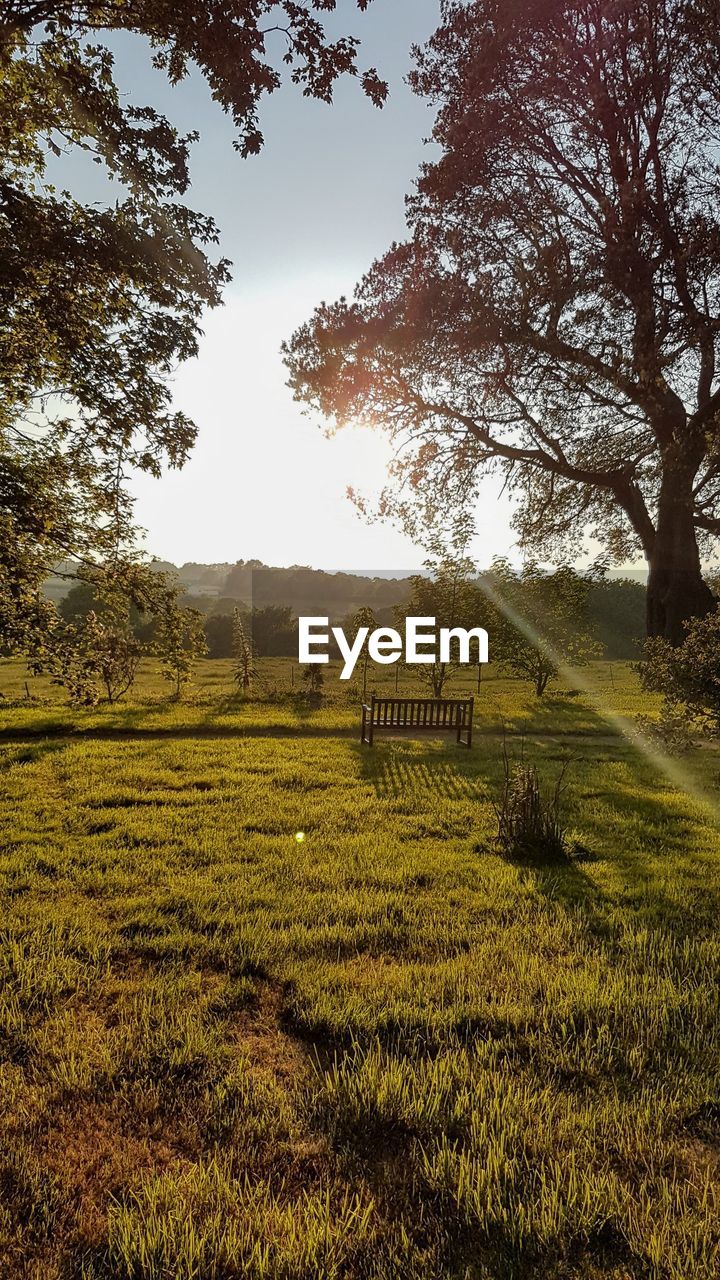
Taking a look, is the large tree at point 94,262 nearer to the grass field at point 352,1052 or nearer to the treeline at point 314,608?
the grass field at point 352,1052

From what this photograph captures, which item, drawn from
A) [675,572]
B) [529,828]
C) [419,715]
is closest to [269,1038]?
[529,828]

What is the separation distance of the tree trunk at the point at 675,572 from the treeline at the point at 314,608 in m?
15.7

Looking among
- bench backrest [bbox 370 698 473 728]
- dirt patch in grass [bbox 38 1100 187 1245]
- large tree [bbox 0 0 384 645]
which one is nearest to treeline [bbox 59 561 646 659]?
bench backrest [bbox 370 698 473 728]

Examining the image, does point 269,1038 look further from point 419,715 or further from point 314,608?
point 314,608

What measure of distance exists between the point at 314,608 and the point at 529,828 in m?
68.3

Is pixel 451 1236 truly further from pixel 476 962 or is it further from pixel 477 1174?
pixel 476 962

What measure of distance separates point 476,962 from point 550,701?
21.2 m

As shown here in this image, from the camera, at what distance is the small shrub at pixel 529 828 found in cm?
629

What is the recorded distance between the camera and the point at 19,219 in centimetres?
619

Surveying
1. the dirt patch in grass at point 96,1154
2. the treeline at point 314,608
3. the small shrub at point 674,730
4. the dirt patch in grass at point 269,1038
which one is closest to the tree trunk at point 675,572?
the small shrub at point 674,730

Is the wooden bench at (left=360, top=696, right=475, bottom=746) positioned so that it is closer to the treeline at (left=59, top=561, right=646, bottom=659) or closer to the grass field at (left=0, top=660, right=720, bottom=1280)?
the grass field at (left=0, top=660, right=720, bottom=1280)

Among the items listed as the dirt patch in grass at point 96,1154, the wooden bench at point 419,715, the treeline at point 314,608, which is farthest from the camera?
the treeline at point 314,608

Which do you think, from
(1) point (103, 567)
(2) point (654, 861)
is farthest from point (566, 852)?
(1) point (103, 567)

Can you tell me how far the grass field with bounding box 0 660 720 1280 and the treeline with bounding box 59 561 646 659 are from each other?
21.8 m
